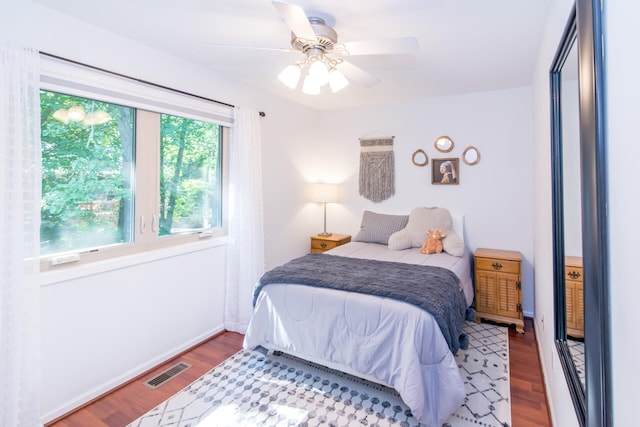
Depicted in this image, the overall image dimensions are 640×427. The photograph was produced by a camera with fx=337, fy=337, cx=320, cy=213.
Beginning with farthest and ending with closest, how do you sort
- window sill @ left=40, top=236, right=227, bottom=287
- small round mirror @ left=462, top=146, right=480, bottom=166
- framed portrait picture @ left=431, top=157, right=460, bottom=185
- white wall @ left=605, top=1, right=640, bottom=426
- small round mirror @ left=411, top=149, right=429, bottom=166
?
1. small round mirror @ left=411, top=149, right=429, bottom=166
2. framed portrait picture @ left=431, top=157, right=460, bottom=185
3. small round mirror @ left=462, top=146, right=480, bottom=166
4. window sill @ left=40, top=236, right=227, bottom=287
5. white wall @ left=605, top=1, right=640, bottom=426

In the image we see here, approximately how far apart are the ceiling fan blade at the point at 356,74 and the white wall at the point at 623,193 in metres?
1.50

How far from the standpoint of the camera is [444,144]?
3855 mm

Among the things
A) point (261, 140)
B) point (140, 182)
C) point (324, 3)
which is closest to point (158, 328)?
point (140, 182)

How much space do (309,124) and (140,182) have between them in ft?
8.00

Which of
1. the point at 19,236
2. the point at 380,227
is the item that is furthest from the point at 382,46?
the point at 380,227

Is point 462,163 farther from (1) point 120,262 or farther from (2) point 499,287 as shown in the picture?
(1) point 120,262

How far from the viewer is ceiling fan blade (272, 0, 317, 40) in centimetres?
151

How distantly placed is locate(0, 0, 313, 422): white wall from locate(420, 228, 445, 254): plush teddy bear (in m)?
2.00

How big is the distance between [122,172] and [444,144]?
10.6ft

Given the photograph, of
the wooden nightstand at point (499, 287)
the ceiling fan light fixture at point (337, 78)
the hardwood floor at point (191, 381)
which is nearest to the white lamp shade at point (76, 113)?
the ceiling fan light fixture at point (337, 78)

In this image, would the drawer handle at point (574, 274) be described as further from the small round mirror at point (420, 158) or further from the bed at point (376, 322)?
the small round mirror at point (420, 158)

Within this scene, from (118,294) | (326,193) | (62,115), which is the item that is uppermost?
(62,115)

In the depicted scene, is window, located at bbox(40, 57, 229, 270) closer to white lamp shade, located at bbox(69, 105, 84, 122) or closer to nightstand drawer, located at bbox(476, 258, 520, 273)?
white lamp shade, located at bbox(69, 105, 84, 122)

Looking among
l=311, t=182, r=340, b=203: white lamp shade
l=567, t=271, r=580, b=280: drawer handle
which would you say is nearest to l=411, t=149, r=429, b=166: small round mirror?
l=311, t=182, r=340, b=203: white lamp shade
